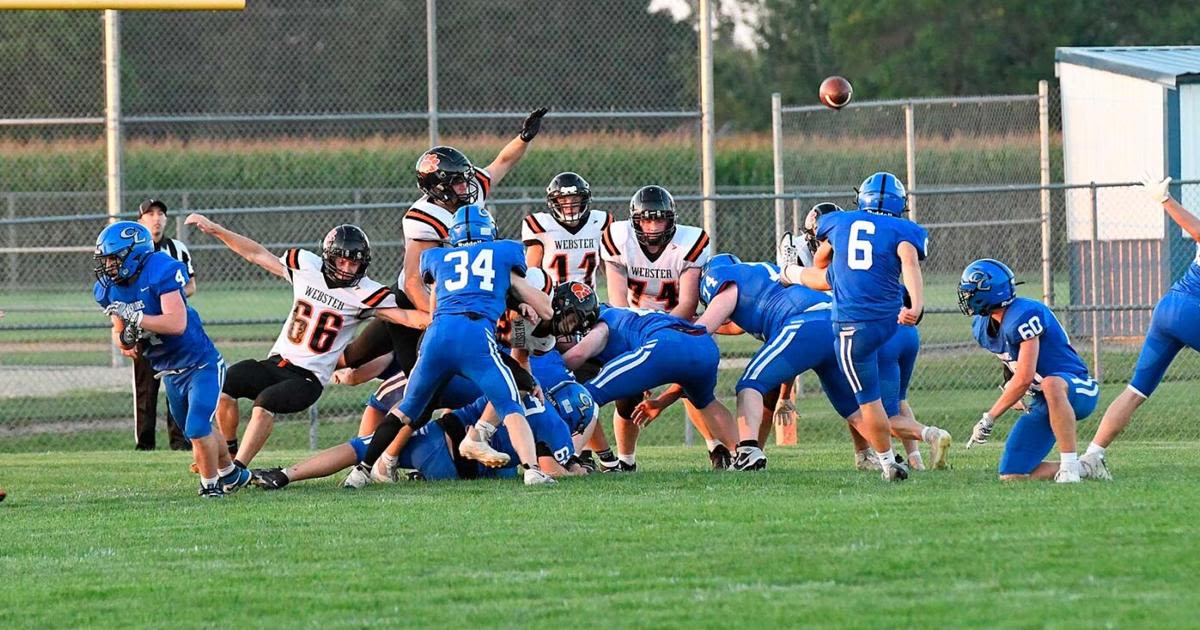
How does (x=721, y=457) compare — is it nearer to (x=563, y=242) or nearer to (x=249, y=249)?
(x=563, y=242)

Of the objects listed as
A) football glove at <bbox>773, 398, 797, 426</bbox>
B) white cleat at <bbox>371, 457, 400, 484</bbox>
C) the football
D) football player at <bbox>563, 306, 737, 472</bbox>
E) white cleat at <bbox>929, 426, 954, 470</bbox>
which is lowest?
white cleat at <bbox>371, 457, 400, 484</bbox>

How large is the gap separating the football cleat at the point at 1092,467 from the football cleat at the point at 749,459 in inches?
74.2

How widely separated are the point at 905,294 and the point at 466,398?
260 centimetres

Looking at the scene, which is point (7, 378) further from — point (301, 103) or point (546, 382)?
point (546, 382)

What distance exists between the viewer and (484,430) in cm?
998

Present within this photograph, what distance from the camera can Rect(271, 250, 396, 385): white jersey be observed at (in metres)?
10.3

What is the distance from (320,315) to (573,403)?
5.07 ft

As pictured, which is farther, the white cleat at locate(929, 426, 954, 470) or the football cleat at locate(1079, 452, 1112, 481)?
the white cleat at locate(929, 426, 954, 470)

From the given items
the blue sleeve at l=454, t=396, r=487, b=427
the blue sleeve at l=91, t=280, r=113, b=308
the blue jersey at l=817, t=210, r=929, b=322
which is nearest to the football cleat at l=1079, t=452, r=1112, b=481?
the blue jersey at l=817, t=210, r=929, b=322

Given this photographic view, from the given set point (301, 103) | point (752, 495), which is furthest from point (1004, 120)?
point (752, 495)

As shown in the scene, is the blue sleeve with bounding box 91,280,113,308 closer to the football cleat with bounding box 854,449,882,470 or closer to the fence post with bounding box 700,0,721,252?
the football cleat with bounding box 854,449,882,470

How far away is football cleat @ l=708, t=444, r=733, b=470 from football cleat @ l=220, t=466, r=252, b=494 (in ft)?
9.11

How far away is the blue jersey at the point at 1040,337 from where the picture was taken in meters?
9.34

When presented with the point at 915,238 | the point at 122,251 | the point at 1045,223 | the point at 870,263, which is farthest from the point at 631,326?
the point at 1045,223
